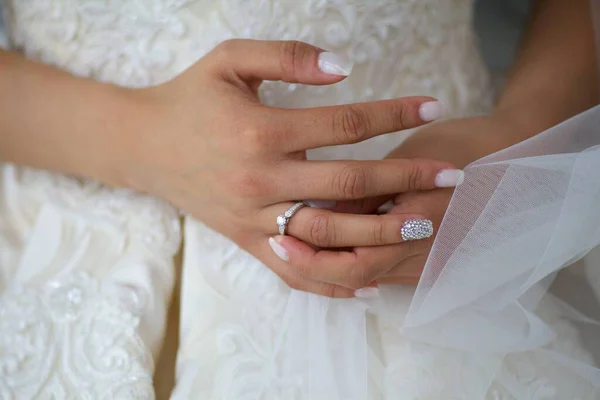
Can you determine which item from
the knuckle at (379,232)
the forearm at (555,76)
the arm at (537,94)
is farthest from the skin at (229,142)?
the forearm at (555,76)

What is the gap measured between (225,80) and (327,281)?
0.82 feet

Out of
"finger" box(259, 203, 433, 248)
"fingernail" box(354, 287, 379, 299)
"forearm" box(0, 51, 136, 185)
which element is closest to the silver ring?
"finger" box(259, 203, 433, 248)

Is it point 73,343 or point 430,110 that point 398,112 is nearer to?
point 430,110

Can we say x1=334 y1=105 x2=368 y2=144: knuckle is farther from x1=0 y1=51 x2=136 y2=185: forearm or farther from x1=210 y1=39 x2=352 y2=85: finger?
x1=0 y1=51 x2=136 y2=185: forearm

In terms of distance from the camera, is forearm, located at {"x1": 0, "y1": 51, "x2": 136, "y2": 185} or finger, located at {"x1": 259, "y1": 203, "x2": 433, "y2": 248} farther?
forearm, located at {"x1": 0, "y1": 51, "x2": 136, "y2": 185}

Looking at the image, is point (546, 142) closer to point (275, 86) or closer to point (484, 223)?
point (484, 223)

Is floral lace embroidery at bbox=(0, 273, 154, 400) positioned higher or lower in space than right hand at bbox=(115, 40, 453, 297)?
lower

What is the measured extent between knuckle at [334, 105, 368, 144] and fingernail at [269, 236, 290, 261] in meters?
0.13

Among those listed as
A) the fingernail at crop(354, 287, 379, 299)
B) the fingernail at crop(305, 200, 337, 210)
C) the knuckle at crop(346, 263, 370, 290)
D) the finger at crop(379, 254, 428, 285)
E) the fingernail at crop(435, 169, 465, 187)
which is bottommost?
the fingernail at crop(354, 287, 379, 299)

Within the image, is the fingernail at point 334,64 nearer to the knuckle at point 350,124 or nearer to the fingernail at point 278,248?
the knuckle at point 350,124

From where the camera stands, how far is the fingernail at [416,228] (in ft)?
1.79

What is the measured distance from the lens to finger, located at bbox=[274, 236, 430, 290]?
57 centimetres

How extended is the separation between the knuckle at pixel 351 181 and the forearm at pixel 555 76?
26 cm

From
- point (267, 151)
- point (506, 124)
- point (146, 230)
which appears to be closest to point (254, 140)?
point (267, 151)
